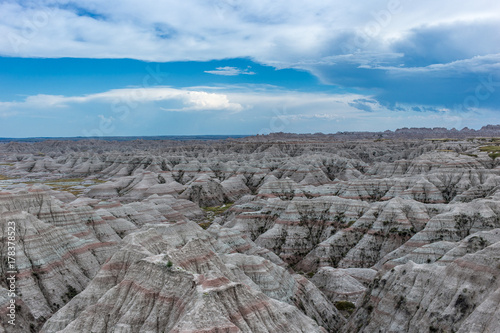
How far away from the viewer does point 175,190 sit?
12262 cm

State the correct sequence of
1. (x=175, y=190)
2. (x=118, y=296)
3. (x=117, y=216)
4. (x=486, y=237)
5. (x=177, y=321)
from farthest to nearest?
(x=175, y=190) → (x=117, y=216) → (x=486, y=237) → (x=118, y=296) → (x=177, y=321)

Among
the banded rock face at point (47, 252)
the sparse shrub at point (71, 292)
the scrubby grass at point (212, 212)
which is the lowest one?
the scrubby grass at point (212, 212)

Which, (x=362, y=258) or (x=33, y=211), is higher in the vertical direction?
(x=33, y=211)

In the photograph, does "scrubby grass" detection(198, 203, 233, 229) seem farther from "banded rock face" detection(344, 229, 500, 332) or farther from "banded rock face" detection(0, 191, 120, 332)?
"banded rock face" detection(344, 229, 500, 332)

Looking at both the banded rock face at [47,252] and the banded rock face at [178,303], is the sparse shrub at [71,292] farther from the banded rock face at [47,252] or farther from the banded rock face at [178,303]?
the banded rock face at [178,303]

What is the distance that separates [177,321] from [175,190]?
100306 millimetres

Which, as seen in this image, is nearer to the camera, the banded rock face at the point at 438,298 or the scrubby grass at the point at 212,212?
the banded rock face at the point at 438,298

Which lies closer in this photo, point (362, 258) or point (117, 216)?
point (362, 258)

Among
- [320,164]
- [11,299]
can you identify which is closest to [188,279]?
[11,299]

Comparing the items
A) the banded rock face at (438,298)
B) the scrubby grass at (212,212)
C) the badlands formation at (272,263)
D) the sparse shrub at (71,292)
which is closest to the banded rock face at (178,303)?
the badlands formation at (272,263)

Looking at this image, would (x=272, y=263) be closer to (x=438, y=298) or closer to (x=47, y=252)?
(x=438, y=298)

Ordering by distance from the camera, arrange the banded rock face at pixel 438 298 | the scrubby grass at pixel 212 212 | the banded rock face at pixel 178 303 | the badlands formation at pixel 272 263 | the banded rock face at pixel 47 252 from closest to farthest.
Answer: the banded rock face at pixel 178 303 → the badlands formation at pixel 272 263 → the banded rock face at pixel 438 298 → the banded rock face at pixel 47 252 → the scrubby grass at pixel 212 212

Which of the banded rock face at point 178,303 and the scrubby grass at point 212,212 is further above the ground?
the banded rock face at point 178,303

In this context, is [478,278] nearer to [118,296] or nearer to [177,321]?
[177,321]
